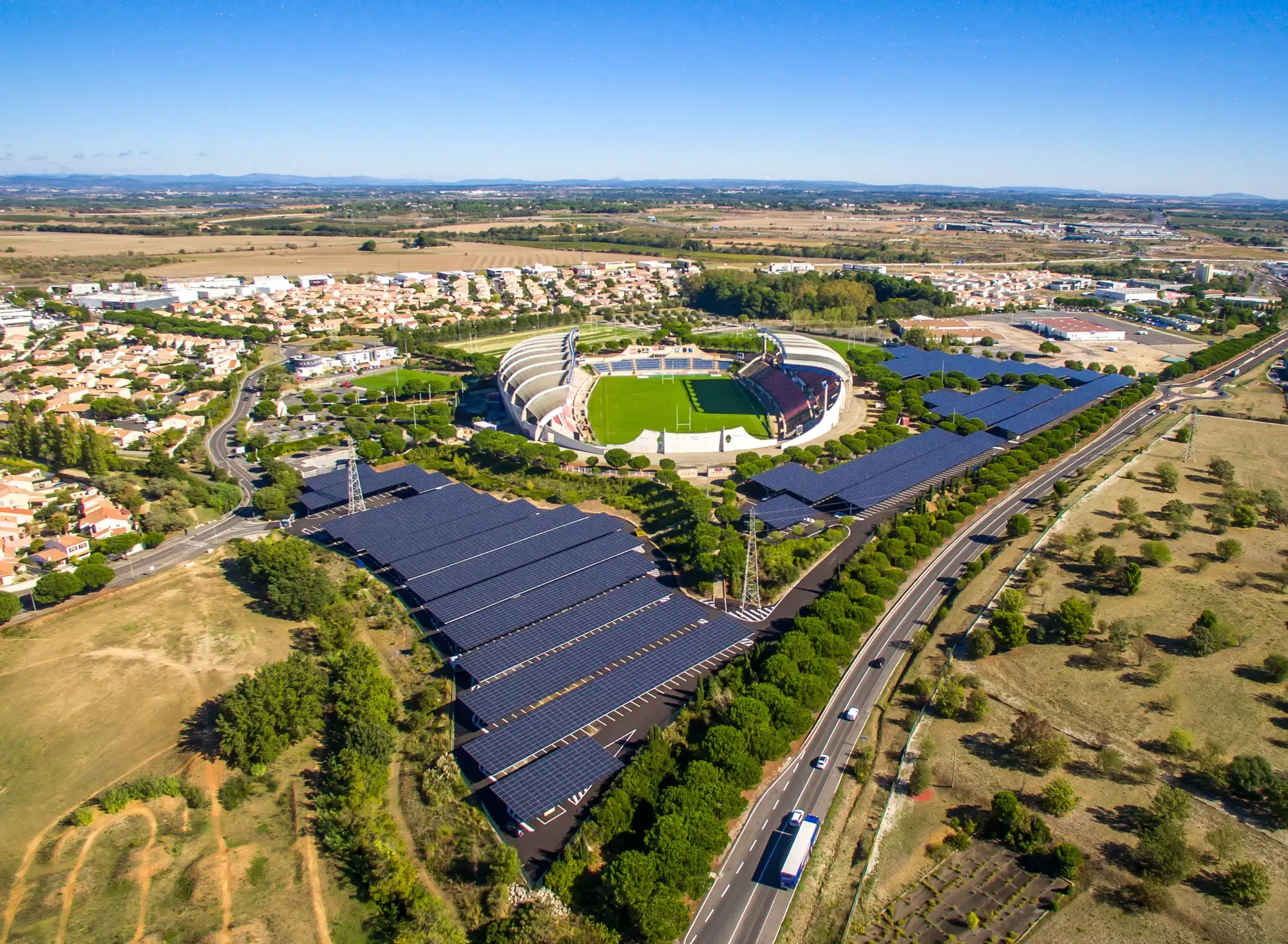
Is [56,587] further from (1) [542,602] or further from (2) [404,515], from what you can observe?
(1) [542,602]

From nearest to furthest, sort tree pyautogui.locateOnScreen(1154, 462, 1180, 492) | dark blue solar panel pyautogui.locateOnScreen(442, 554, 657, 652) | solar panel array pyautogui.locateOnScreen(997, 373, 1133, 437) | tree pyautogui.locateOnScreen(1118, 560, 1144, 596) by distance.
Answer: dark blue solar panel pyautogui.locateOnScreen(442, 554, 657, 652) → tree pyautogui.locateOnScreen(1118, 560, 1144, 596) → tree pyautogui.locateOnScreen(1154, 462, 1180, 492) → solar panel array pyautogui.locateOnScreen(997, 373, 1133, 437)

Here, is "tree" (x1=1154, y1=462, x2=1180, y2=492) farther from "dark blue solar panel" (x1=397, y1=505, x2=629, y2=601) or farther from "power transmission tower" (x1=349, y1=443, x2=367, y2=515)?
"power transmission tower" (x1=349, y1=443, x2=367, y2=515)

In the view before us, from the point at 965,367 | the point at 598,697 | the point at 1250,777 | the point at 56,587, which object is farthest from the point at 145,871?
the point at 965,367

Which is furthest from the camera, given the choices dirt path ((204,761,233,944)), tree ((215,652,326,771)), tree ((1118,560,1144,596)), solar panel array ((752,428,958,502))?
solar panel array ((752,428,958,502))

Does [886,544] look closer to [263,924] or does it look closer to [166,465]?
[263,924]

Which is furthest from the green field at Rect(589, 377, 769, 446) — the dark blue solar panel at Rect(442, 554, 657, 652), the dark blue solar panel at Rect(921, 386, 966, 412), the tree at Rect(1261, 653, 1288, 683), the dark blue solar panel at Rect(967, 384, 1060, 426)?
the tree at Rect(1261, 653, 1288, 683)

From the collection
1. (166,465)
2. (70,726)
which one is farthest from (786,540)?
(166,465)
